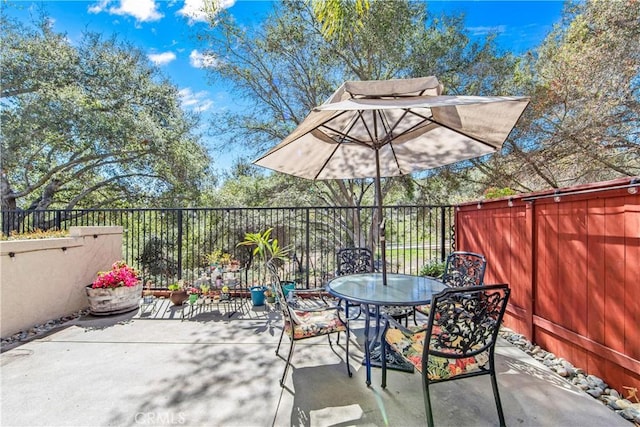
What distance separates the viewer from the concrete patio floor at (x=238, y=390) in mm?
1803

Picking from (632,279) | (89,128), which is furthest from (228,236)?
(632,279)

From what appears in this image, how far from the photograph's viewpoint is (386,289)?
2.39 m

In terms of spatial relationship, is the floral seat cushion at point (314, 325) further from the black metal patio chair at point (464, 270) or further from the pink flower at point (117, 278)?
the pink flower at point (117, 278)

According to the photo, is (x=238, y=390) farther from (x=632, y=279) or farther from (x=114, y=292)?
(x=632, y=279)

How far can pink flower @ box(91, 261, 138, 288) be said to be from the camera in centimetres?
362

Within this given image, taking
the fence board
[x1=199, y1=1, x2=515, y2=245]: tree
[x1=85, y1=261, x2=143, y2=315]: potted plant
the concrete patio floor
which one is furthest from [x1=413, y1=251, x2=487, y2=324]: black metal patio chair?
[x1=85, y1=261, x2=143, y2=315]: potted plant

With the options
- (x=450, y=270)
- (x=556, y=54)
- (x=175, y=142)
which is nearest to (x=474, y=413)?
(x=450, y=270)

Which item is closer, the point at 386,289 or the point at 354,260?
the point at 386,289

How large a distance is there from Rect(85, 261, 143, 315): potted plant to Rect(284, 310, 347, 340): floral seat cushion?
2.70 meters

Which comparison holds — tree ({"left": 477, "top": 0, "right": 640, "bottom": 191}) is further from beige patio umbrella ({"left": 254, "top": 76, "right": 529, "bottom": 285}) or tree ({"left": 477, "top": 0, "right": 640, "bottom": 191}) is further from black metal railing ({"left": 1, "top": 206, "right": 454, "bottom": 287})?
beige patio umbrella ({"left": 254, "top": 76, "right": 529, "bottom": 285})

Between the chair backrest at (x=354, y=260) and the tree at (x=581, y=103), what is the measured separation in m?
4.92

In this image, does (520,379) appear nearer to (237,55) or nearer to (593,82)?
(593,82)

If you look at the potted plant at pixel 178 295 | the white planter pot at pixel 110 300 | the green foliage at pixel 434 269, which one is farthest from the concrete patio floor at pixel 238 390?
the green foliage at pixel 434 269

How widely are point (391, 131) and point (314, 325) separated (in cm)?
187
